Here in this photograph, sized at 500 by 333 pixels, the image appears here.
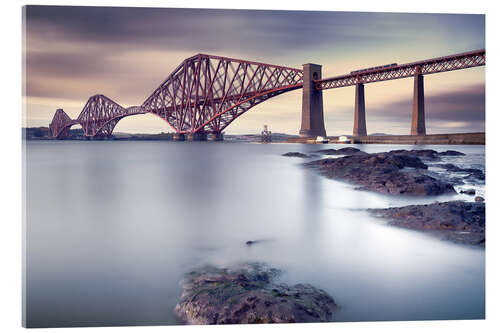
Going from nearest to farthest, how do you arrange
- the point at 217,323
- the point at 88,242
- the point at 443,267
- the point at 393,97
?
the point at 217,323 → the point at 443,267 → the point at 88,242 → the point at 393,97

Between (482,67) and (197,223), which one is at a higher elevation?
(482,67)

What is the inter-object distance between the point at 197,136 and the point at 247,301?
355 inches

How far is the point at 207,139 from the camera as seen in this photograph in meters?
10.1

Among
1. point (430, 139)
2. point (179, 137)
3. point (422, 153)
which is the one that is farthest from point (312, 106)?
point (179, 137)

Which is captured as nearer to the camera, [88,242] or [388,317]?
[388,317]

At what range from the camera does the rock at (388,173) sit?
4.98 metres

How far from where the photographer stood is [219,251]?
328 centimetres

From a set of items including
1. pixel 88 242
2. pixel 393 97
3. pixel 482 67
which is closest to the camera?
pixel 88 242

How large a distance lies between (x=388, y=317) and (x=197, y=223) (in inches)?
98.4

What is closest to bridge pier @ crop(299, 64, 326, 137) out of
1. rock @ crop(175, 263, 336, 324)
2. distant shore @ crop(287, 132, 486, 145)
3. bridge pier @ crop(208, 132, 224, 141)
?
distant shore @ crop(287, 132, 486, 145)

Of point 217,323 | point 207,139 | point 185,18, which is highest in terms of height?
point 185,18

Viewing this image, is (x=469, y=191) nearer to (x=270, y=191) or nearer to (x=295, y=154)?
(x=270, y=191)
